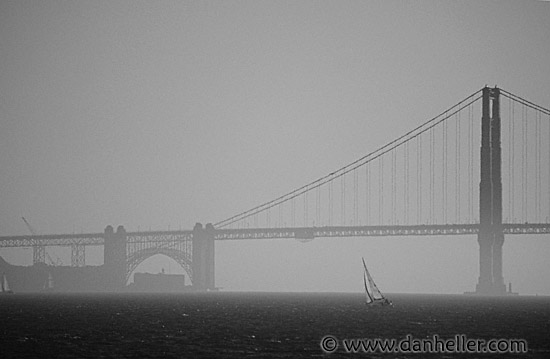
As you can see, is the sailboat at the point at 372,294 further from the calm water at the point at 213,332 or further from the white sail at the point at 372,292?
the calm water at the point at 213,332

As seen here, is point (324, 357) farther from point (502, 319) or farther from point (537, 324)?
point (502, 319)

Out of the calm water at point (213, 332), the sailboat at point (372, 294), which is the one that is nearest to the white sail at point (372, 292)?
the sailboat at point (372, 294)

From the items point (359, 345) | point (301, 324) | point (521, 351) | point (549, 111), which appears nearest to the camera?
point (521, 351)

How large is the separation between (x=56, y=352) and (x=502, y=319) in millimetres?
57351

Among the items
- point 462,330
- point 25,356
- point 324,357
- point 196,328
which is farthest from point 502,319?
point 25,356

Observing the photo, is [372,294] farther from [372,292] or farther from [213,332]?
[213,332]

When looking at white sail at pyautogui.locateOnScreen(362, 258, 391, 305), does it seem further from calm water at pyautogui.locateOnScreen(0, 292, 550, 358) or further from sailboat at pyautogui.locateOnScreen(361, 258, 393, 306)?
calm water at pyautogui.locateOnScreen(0, 292, 550, 358)

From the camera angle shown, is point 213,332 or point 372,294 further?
point 372,294

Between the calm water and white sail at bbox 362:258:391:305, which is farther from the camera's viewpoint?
→ white sail at bbox 362:258:391:305

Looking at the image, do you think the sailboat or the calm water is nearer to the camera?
the calm water

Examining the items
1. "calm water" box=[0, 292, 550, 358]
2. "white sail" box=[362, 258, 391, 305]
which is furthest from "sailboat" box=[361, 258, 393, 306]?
"calm water" box=[0, 292, 550, 358]

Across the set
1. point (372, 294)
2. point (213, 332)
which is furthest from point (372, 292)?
point (213, 332)

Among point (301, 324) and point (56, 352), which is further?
point (301, 324)

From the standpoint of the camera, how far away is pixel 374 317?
122625 millimetres
